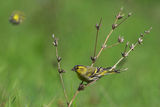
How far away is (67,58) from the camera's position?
272 inches

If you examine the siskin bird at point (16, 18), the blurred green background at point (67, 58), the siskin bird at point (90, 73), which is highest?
the siskin bird at point (16, 18)

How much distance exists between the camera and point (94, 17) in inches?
410

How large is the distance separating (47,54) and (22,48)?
61cm

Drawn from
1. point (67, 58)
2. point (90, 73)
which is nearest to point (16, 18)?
point (90, 73)

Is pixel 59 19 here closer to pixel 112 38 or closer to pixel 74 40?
pixel 74 40

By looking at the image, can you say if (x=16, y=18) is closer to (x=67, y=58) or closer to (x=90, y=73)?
(x=90, y=73)

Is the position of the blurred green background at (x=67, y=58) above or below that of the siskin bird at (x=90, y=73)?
below

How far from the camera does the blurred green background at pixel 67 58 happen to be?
4.76 meters

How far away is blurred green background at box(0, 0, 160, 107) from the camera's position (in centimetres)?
476

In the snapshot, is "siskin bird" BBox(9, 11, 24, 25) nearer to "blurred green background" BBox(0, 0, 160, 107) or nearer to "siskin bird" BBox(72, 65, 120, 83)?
"blurred green background" BBox(0, 0, 160, 107)

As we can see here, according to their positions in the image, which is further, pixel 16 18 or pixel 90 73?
pixel 16 18

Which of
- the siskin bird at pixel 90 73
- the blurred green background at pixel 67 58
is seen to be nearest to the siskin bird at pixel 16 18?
the blurred green background at pixel 67 58

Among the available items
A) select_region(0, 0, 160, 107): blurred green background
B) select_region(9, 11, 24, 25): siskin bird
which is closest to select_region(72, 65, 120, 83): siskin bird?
select_region(0, 0, 160, 107): blurred green background

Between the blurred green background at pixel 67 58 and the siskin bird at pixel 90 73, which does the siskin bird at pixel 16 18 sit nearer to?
the blurred green background at pixel 67 58
